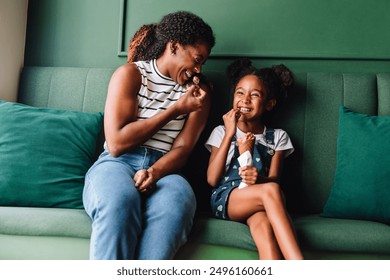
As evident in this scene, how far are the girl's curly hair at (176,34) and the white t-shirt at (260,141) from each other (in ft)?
1.21

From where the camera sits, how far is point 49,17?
229cm

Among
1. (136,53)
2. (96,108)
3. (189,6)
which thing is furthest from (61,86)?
(189,6)

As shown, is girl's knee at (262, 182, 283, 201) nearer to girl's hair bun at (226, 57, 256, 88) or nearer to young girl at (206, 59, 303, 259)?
young girl at (206, 59, 303, 259)

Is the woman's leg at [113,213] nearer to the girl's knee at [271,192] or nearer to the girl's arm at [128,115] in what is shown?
the girl's arm at [128,115]

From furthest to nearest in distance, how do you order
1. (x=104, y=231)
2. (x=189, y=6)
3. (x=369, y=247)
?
(x=189, y=6)
(x=369, y=247)
(x=104, y=231)

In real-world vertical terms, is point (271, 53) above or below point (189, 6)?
below

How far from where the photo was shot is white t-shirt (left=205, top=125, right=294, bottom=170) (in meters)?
1.81

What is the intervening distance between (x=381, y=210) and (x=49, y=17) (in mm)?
1866

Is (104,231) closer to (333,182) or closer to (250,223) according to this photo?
(250,223)

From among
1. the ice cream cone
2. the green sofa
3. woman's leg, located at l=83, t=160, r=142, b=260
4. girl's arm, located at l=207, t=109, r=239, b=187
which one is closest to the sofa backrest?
the green sofa

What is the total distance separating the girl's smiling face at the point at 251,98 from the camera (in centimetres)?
179

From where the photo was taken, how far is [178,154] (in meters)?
1.66

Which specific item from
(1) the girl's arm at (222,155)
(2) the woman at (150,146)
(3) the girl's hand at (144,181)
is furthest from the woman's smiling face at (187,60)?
(3) the girl's hand at (144,181)

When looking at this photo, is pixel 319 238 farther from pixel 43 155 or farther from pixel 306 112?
pixel 43 155
